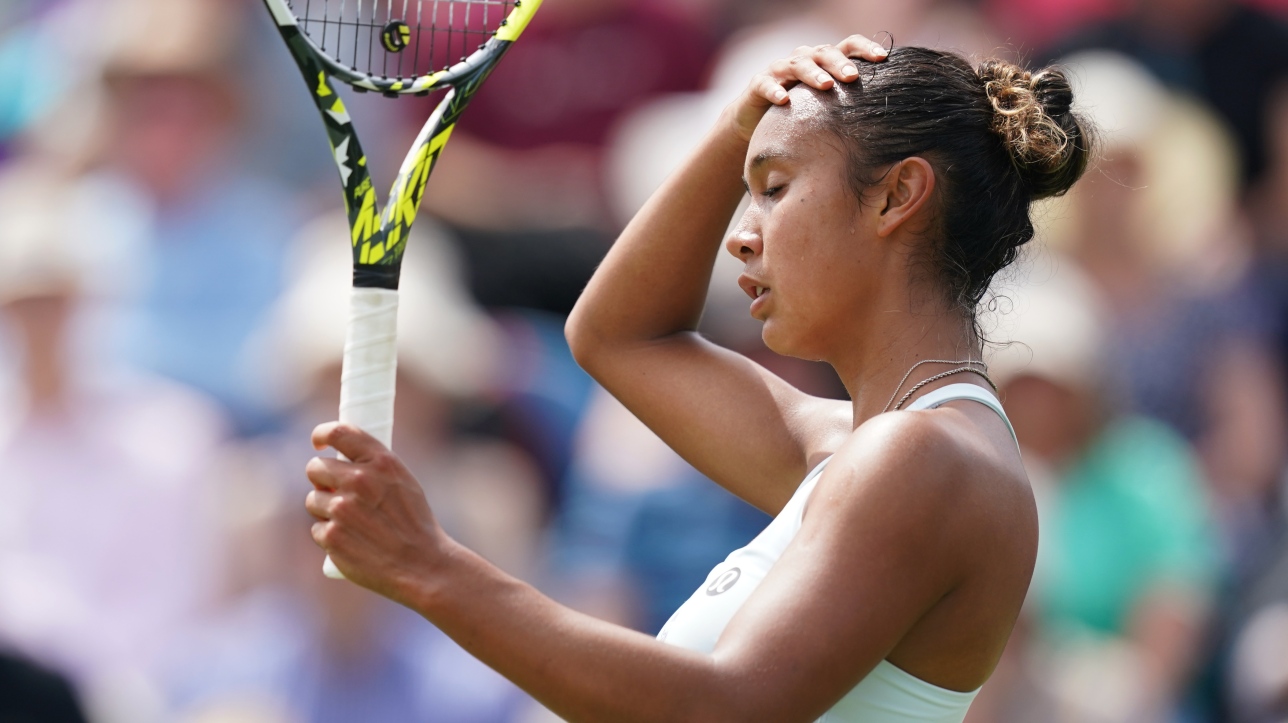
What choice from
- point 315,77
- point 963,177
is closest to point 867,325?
point 963,177

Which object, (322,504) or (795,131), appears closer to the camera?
(322,504)

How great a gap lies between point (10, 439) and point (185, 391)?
588 mm

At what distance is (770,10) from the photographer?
22.4 feet

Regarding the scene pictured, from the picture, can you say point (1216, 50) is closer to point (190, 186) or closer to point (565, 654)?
point (190, 186)

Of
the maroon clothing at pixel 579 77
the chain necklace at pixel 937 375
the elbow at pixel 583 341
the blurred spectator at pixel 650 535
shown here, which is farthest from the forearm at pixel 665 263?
the maroon clothing at pixel 579 77

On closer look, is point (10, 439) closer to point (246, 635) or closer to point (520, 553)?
point (246, 635)

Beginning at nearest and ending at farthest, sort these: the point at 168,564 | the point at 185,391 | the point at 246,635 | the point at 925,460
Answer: the point at 925,460 → the point at 246,635 → the point at 168,564 → the point at 185,391

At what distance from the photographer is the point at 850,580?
2066mm

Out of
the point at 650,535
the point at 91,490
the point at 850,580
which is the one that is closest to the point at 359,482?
the point at 850,580

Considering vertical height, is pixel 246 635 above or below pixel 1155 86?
below

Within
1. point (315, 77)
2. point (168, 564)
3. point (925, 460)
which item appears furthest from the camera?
point (168, 564)

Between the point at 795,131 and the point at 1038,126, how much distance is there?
37cm

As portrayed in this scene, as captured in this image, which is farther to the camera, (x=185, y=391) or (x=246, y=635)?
(x=185, y=391)

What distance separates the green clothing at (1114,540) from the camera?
512cm
